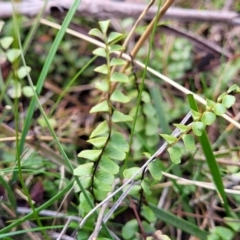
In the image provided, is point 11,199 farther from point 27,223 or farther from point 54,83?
point 54,83

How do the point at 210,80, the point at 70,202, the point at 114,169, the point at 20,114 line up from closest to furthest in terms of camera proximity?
the point at 114,169, the point at 70,202, the point at 20,114, the point at 210,80

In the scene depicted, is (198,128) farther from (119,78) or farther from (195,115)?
(119,78)

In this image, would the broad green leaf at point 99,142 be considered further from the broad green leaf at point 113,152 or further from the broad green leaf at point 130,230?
the broad green leaf at point 130,230

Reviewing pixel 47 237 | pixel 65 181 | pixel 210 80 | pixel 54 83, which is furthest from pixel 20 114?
pixel 210 80

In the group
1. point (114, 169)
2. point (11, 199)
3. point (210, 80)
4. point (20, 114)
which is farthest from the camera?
point (210, 80)

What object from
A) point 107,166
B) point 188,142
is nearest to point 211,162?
point 188,142

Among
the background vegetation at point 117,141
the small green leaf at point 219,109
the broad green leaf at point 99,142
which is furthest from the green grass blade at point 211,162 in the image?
the broad green leaf at point 99,142
